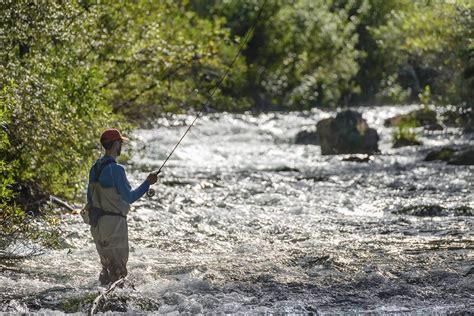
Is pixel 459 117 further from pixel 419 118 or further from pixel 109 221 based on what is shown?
pixel 109 221

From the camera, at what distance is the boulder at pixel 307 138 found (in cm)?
2955

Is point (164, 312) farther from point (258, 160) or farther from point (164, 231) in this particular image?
point (258, 160)

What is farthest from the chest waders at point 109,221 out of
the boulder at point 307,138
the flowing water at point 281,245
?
the boulder at point 307,138

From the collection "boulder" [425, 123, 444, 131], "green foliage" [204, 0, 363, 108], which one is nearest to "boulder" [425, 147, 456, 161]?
"boulder" [425, 123, 444, 131]

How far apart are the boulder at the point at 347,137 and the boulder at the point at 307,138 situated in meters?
2.18

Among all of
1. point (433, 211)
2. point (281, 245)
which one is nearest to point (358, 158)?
point (433, 211)

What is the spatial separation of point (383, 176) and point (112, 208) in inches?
487

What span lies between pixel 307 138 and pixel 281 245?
16.7 meters

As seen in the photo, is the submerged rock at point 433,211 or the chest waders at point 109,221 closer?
the chest waders at point 109,221

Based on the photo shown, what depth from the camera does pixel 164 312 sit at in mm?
9438

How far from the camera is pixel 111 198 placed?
9.97 m

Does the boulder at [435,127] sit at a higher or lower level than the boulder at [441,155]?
higher

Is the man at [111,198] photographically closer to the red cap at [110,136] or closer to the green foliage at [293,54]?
the red cap at [110,136]

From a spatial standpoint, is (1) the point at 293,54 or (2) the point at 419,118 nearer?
(2) the point at 419,118
